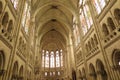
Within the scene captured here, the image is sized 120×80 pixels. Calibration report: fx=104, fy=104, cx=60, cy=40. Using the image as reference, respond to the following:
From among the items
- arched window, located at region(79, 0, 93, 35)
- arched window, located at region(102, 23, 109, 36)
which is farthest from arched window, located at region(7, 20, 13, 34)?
arched window, located at region(79, 0, 93, 35)

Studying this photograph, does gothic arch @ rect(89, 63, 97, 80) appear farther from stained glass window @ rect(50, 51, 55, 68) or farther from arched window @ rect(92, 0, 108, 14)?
stained glass window @ rect(50, 51, 55, 68)

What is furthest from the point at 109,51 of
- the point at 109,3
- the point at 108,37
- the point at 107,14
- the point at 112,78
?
the point at 109,3

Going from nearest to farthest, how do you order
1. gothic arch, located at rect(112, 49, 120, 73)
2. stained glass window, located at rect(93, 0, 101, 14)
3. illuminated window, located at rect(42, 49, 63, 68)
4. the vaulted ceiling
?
gothic arch, located at rect(112, 49, 120, 73), stained glass window, located at rect(93, 0, 101, 14), the vaulted ceiling, illuminated window, located at rect(42, 49, 63, 68)

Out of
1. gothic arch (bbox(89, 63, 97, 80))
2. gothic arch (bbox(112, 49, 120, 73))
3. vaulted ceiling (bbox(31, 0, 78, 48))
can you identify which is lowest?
gothic arch (bbox(89, 63, 97, 80))

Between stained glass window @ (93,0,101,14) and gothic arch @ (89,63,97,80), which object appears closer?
stained glass window @ (93,0,101,14)

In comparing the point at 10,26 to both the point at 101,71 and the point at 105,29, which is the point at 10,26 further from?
the point at 101,71

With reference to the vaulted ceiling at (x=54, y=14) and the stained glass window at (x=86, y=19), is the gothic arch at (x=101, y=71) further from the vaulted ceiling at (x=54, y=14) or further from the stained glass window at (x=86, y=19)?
the vaulted ceiling at (x=54, y=14)

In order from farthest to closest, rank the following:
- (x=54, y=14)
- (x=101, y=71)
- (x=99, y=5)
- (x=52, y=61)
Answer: (x=52, y=61)
(x=54, y=14)
(x=101, y=71)
(x=99, y=5)

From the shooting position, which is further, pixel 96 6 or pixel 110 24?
pixel 96 6

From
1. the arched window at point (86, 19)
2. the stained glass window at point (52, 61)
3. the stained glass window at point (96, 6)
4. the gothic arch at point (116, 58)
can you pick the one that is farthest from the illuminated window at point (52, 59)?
the gothic arch at point (116, 58)

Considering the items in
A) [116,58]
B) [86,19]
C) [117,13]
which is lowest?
[116,58]

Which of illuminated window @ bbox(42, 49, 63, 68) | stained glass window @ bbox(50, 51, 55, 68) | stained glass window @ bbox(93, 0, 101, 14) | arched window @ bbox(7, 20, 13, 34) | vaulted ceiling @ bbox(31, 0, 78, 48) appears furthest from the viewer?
stained glass window @ bbox(50, 51, 55, 68)

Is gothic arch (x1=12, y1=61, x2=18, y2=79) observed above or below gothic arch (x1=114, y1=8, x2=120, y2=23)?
below

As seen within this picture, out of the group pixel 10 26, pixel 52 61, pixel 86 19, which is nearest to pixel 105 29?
pixel 86 19
